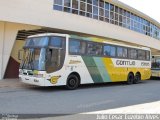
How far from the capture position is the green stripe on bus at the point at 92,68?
1555cm

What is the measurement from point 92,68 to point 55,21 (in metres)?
5.82

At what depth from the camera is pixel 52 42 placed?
13.6 metres

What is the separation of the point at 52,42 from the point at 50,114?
6.25m

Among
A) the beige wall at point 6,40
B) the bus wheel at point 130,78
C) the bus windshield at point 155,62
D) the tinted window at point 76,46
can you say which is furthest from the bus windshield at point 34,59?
the bus windshield at point 155,62

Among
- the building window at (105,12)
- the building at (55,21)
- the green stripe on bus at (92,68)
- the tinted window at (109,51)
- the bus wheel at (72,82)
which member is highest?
the building window at (105,12)

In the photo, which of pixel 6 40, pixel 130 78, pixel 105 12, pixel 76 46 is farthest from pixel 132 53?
pixel 6 40

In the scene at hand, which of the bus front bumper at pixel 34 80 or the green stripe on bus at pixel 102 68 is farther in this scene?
the green stripe on bus at pixel 102 68

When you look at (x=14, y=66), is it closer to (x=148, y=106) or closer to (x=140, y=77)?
(x=140, y=77)

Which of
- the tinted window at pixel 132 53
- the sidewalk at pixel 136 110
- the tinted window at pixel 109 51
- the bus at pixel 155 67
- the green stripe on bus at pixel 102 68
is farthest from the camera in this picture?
the bus at pixel 155 67

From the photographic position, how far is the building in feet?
59.4

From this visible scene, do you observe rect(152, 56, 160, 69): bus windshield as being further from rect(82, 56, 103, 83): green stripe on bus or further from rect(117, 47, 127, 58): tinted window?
rect(82, 56, 103, 83): green stripe on bus

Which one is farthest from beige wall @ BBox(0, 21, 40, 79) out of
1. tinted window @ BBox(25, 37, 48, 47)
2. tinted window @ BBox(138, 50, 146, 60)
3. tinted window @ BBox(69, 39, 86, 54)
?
tinted window @ BBox(138, 50, 146, 60)

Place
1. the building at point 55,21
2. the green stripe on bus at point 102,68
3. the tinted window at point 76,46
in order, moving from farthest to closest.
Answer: the building at point 55,21 < the green stripe on bus at point 102,68 < the tinted window at point 76,46

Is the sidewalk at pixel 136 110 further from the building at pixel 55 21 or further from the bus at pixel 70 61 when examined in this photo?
the building at pixel 55 21
